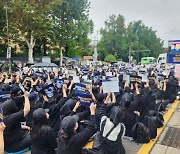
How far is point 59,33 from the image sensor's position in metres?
36.4

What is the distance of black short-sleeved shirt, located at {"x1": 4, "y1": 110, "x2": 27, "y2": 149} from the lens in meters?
4.72

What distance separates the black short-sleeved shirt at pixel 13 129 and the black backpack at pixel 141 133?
2.74 m

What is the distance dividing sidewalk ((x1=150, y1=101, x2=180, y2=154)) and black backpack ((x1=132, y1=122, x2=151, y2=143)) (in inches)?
11.0

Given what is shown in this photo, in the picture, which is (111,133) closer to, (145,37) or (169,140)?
(169,140)

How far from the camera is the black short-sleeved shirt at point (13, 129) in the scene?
4.72 meters

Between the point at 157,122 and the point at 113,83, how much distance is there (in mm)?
1934

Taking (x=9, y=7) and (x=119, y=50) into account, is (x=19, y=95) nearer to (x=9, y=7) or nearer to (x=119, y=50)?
(x=9, y=7)

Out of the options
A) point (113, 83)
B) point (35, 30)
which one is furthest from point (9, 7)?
point (113, 83)

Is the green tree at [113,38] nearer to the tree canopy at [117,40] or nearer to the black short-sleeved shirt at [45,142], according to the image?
the tree canopy at [117,40]

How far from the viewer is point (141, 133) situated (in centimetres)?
592

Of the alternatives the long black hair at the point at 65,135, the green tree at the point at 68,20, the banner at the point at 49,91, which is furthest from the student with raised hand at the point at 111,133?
the green tree at the point at 68,20

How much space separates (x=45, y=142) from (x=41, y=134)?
0.20 metres

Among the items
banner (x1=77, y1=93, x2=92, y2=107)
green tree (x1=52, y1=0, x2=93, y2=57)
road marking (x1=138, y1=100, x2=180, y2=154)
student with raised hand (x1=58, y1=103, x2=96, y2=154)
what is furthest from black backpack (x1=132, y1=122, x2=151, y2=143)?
green tree (x1=52, y1=0, x2=93, y2=57)

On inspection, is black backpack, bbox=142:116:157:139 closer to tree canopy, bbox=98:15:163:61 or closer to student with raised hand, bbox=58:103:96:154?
student with raised hand, bbox=58:103:96:154
